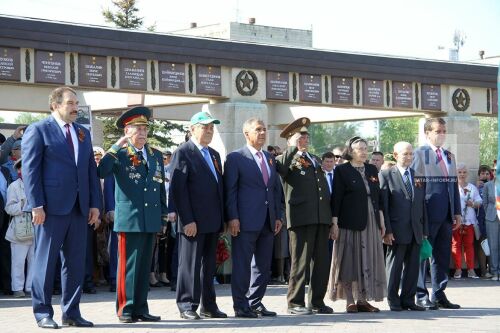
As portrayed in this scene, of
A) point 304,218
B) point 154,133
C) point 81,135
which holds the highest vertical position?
point 154,133

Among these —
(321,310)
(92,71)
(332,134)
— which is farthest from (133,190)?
(332,134)

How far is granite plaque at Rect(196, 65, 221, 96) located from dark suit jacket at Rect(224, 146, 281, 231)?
6181 mm

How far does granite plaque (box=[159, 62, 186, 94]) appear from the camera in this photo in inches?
663

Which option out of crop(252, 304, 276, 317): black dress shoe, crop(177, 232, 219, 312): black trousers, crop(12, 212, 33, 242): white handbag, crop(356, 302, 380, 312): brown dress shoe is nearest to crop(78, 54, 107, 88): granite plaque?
crop(12, 212, 33, 242): white handbag

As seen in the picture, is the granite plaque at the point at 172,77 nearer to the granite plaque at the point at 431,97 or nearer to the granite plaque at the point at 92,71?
the granite plaque at the point at 92,71

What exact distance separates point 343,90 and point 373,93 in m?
0.66

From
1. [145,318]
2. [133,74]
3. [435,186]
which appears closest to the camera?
[145,318]

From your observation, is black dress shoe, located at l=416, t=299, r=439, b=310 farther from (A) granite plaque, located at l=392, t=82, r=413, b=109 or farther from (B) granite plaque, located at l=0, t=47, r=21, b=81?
(A) granite plaque, located at l=392, t=82, r=413, b=109

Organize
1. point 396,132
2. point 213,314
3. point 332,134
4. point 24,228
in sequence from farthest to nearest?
1. point 332,134
2. point 396,132
3. point 24,228
4. point 213,314

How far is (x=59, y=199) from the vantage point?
975 cm

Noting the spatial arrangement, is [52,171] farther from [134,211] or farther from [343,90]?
[343,90]

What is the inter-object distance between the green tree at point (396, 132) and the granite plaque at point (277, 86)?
8094cm

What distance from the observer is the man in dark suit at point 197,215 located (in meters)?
10.6

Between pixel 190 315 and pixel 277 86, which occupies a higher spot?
pixel 277 86
